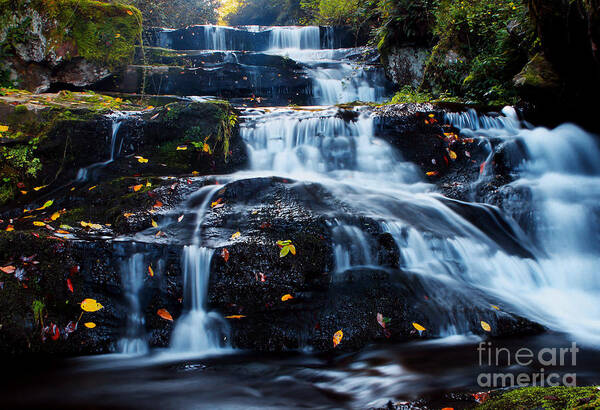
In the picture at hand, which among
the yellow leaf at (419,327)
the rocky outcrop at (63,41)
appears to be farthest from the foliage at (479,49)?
the rocky outcrop at (63,41)

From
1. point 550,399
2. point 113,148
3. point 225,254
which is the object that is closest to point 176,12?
point 113,148

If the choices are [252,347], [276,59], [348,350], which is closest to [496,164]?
[348,350]

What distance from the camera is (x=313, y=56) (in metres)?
13.9

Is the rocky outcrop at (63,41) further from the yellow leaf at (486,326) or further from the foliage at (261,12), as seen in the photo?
the foliage at (261,12)

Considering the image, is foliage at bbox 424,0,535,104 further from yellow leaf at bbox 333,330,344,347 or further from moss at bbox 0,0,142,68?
moss at bbox 0,0,142,68

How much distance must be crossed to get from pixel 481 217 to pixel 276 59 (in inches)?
342

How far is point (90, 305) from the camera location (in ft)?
11.3

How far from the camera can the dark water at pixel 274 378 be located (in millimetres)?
2605

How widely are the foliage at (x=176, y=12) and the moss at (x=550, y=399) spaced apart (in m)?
18.9

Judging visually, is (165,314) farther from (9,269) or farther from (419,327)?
(419,327)

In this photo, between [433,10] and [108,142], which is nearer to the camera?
[108,142]

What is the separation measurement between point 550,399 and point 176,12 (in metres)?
22.7

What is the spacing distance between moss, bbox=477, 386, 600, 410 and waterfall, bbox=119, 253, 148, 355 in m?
2.91

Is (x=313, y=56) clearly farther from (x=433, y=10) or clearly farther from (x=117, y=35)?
(x=117, y=35)
